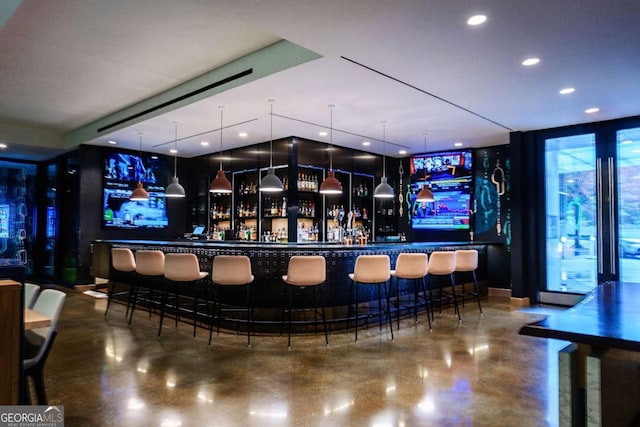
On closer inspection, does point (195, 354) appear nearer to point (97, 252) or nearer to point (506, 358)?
point (506, 358)

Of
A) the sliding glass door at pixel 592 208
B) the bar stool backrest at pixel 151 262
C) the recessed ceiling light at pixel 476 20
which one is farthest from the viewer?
the sliding glass door at pixel 592 208

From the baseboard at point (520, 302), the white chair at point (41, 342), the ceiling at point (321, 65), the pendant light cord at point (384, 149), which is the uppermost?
the ceiling at point (321, 65)

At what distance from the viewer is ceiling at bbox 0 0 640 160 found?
11.0 feet

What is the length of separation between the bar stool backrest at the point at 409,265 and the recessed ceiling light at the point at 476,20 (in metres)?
2.77

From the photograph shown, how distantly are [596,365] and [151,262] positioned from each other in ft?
16.4

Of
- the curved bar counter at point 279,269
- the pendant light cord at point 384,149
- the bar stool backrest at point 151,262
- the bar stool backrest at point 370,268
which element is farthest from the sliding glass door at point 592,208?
the bar stool backrest at point 151,262

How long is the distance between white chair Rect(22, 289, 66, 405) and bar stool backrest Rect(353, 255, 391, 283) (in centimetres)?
303

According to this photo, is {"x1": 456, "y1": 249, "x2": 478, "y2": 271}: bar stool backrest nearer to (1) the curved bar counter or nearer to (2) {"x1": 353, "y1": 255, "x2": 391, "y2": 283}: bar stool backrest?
(1) the curved bar counter

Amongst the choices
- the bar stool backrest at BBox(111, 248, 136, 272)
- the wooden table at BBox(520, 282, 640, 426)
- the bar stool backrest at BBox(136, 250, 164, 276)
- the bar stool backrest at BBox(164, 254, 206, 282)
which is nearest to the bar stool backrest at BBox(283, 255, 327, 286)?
the bar stool backrest at BBox(164, 254, 206, 282)

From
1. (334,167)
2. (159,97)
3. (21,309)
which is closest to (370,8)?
(21,309)

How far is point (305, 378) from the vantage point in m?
3.58

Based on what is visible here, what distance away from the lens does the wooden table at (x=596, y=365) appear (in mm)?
1484

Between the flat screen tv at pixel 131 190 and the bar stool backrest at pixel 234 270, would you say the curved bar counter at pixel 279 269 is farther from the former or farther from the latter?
the flat screen tv at pixel 131 190

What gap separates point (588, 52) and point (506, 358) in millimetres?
3169
